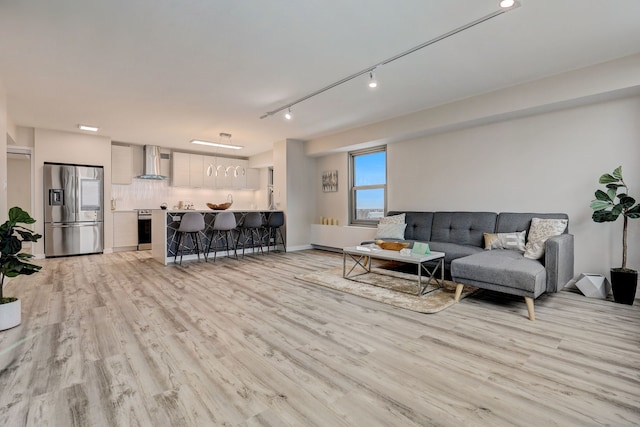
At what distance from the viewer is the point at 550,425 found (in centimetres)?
146

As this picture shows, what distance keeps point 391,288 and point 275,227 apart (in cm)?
354

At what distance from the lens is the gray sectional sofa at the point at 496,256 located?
2.87 m

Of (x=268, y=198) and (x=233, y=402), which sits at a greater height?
(x=268, y=198)

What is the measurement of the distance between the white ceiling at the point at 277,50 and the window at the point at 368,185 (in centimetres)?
163

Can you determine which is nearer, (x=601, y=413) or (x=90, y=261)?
(x=601, y=413)

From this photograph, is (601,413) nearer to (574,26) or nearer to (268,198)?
(574,26)

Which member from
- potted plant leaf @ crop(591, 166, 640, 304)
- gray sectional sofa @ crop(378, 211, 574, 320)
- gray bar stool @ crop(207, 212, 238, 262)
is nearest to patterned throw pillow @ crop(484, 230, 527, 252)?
gray sectional sofa @ crop(378, 211, 574, 320)

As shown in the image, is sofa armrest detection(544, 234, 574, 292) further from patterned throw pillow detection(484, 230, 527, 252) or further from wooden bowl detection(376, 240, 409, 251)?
wooden bowl detection(376, 240, 409, 251)

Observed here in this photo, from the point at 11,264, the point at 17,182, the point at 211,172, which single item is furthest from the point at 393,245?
the point at 17,182

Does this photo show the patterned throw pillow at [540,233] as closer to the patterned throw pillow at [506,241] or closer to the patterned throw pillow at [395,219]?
the patterned throw pillow at [506,241]

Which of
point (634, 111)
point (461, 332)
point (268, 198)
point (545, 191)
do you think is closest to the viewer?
point (461, 332)

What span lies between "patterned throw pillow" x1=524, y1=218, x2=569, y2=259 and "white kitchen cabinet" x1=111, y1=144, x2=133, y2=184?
8.08 metres

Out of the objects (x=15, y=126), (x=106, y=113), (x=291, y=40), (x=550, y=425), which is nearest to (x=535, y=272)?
(x=550, y=425)

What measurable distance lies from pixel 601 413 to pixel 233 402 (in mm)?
1897
